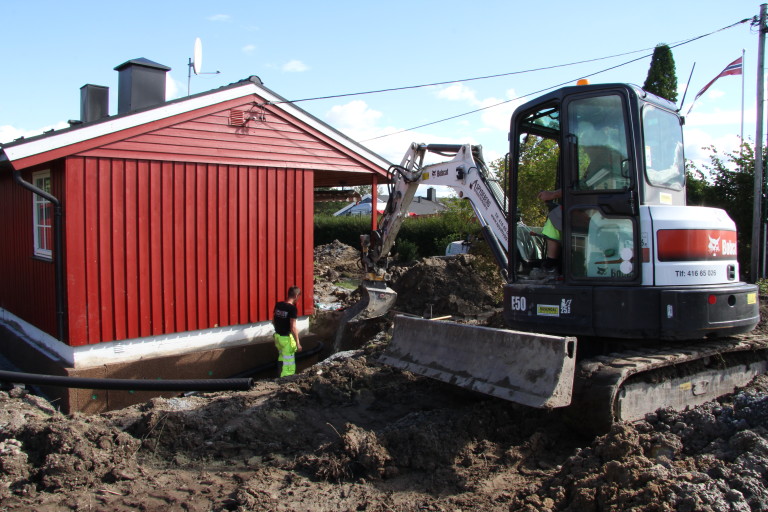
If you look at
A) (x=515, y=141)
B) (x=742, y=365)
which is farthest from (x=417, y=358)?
(x=742, y=365)

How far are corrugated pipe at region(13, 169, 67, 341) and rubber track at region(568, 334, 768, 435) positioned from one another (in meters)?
6.38

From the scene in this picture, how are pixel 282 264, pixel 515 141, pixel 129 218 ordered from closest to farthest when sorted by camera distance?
pixel 515 141 < pixel 129 218 < pixel 282 264

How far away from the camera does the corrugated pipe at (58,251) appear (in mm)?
7695

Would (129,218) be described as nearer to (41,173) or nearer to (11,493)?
(41,173)

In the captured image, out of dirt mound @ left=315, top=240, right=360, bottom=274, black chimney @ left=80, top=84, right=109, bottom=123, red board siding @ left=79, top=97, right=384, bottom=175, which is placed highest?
black chimney @ left=80, top=84, right=109, bottom=123

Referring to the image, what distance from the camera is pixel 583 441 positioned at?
5227mm

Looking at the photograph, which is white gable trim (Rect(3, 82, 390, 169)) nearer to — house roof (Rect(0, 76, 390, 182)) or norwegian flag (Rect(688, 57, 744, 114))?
house roof (Rect(0, 76, 390, 182))

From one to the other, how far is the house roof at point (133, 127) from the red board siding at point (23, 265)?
1.48 ft

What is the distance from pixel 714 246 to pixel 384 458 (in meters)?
3.36

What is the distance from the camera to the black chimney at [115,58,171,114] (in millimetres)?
10547

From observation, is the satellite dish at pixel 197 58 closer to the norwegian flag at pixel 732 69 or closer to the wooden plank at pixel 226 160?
the wooden plank at pixel 226 160

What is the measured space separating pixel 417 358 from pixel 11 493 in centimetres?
351

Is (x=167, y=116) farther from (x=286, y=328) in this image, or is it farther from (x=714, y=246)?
(x=714, y=246)

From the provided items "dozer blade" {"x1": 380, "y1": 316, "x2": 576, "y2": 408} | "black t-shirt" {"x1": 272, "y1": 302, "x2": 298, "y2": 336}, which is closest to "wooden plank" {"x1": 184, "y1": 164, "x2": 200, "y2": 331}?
"black t-shirt" {"x1": 272, "y1": 302, "x2": 298, "y2": 336}
